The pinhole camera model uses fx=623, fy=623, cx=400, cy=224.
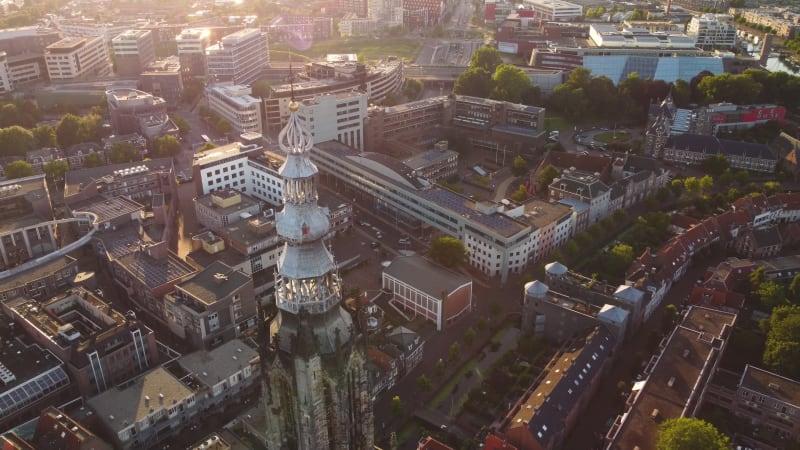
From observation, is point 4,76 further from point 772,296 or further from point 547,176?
point 772,296

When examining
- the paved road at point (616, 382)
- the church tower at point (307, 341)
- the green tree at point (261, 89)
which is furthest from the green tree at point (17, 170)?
the church tower at point (307, 341)

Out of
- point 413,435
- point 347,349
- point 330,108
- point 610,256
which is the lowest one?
point 413,435

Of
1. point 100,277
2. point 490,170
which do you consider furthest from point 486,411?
point 490,170

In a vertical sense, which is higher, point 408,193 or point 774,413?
point 408,193

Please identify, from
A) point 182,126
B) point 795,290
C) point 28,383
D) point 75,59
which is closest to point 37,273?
point 28,383

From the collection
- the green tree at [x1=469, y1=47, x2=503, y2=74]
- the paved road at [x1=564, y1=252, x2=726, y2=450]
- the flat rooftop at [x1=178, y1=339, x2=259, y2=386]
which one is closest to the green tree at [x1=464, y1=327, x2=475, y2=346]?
the paved road at [x1=564, y1=252, x2=726, y2=450]

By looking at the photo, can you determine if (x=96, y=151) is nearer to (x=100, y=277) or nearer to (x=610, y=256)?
(x=100, y=277)

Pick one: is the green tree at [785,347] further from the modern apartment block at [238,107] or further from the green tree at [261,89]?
the green tree at [261,89]
